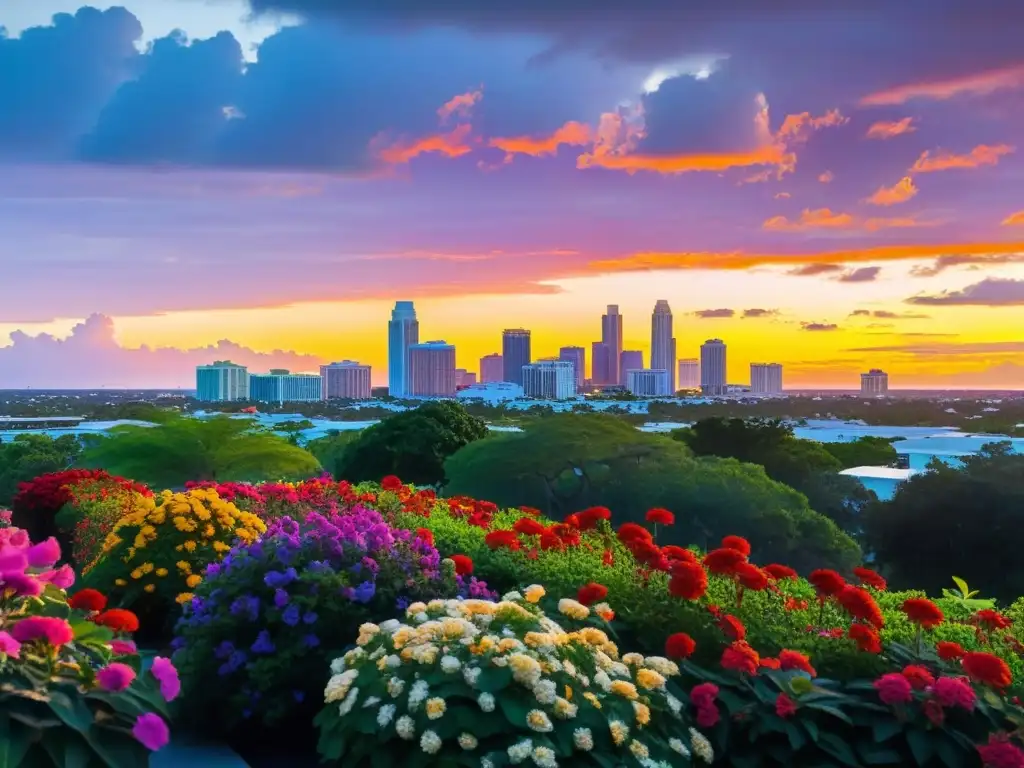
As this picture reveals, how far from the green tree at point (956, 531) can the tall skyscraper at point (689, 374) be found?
16.2m

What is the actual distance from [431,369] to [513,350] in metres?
5.23

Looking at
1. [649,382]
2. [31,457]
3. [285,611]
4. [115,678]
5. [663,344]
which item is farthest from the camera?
[649,382]

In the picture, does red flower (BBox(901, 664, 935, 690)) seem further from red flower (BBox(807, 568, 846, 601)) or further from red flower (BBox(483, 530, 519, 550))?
red flower (BBox(483, 530, 519, 550))

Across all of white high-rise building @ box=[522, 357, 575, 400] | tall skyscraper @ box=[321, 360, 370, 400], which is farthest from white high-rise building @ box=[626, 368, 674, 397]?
tall skyscraper @ box=[321, 360, 370, 400]

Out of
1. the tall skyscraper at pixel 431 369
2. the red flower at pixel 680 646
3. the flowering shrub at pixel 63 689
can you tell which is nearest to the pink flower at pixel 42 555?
Answer: the flowering shrub at pixel 63 689

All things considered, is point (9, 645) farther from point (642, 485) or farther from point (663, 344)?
point (663, 344)

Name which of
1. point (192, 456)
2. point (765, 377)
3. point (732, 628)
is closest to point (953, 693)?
point (732, 628)

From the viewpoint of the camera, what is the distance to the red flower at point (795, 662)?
14.8 feet

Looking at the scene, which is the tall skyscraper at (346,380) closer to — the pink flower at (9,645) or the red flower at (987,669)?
the red flower at (987,669)

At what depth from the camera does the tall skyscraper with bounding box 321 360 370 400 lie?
39.8 m

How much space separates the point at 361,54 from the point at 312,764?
514 inches

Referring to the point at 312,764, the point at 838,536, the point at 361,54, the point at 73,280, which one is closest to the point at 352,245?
the point at 361,54

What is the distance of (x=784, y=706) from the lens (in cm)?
427

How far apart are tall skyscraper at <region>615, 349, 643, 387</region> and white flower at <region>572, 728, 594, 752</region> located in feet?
Answer: 104
